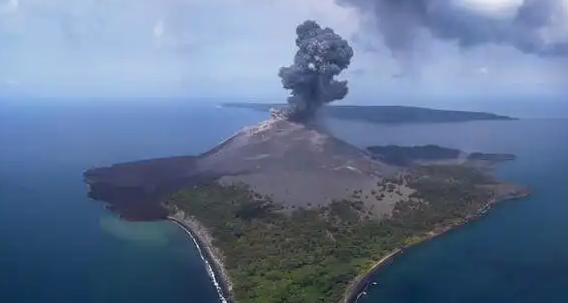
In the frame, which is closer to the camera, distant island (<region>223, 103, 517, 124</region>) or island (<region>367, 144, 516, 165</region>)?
island (<region>367, 144, 516, 165</region>)

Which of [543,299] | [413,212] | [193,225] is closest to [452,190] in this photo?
[413,212]

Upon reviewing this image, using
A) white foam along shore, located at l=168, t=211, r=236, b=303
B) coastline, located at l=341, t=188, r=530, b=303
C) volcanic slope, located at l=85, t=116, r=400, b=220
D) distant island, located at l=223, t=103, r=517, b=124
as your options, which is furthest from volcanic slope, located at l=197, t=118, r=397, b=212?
distant island, located at l=223, t=103, r=517, b=124

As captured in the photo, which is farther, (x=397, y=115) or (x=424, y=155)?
(x=397, y=115)

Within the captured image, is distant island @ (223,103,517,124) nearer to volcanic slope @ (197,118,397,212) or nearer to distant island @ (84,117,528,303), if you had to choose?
distant island @ (84,117,528,303)

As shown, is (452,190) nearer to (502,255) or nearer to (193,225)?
(502,255)

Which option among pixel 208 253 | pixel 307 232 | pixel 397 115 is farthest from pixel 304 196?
pixel 397 115

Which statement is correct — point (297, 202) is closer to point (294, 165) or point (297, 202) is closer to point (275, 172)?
point (275, 172)
